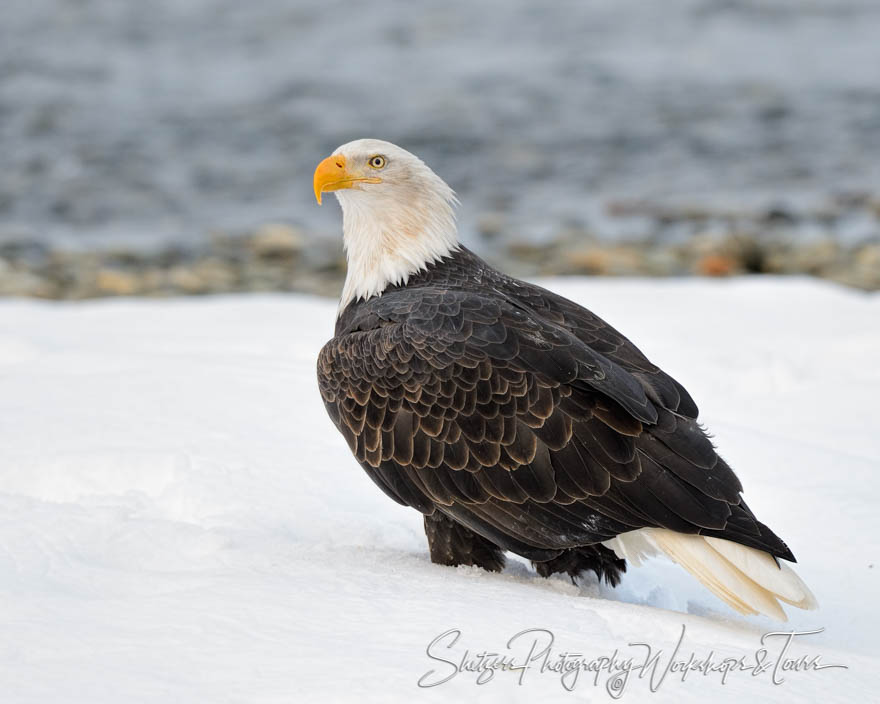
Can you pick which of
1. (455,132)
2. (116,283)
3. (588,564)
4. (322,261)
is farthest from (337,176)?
(455,132)

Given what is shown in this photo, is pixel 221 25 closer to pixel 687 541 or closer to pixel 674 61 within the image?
pixel 674 61

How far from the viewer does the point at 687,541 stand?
3541 mm

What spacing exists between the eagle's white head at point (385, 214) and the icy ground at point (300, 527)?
76cm

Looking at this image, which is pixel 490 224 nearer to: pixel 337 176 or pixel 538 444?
pixel 337 176

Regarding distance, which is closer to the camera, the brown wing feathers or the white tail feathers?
the white tail feathers

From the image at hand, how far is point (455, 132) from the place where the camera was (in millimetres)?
16172

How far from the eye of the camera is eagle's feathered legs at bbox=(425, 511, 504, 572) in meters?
3.96

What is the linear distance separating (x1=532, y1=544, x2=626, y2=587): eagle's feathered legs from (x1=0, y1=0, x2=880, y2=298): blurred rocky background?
6.64 meters

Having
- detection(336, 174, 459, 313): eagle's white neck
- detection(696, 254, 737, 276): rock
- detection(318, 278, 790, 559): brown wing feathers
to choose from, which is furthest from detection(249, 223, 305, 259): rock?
detection(318, 278, 790, 559): brown wing feathers

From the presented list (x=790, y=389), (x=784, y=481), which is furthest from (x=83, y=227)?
(x=784, y=481)

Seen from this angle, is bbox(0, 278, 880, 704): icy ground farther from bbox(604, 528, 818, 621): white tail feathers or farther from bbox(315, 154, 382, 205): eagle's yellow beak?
bbox(315, 154, 382, 205): eagle's yellow beak

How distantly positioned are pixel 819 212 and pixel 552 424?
31.9ft

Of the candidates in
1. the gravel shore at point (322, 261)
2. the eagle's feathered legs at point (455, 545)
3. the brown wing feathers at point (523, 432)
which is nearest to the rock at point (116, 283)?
the gravel shore at point (322, 261)

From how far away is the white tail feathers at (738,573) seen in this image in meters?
3.40
